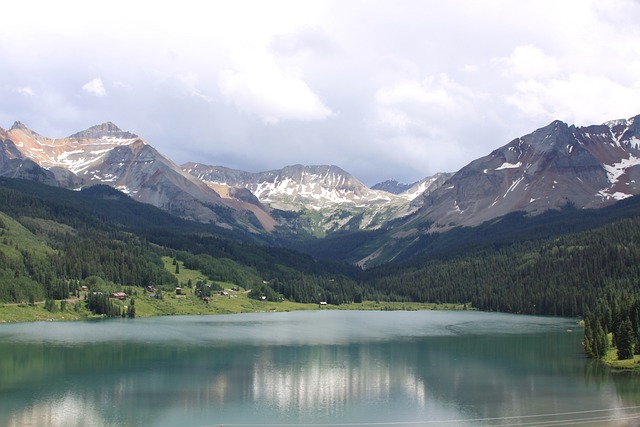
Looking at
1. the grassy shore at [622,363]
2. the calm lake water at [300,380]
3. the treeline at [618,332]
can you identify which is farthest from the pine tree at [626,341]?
the calm lake water at [300,380]

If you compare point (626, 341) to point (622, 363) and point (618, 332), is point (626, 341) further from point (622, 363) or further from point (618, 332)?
point (618, 332)

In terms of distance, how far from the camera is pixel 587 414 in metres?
76.4

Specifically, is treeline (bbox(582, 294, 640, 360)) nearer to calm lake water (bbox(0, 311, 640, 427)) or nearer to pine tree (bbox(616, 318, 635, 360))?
pine tree (bbox(616, 318, 635, 360))

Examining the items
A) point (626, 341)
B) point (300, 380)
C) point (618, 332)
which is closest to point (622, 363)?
point (626, 341)

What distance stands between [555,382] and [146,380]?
59.3 m

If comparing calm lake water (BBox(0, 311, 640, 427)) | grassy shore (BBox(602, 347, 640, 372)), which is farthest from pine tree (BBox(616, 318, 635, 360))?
calm lake water (BBox(0, 311, 640, 427))

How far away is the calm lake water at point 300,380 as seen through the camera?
7688 centimetres

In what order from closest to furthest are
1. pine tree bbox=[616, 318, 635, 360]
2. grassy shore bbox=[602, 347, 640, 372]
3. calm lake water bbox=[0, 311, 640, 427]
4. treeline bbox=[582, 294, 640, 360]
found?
calm lake water bbox=[0, 311, 640, 427]
grassy shore bbox=[602, 347, 640, 372]
pine tree bbox=[616, 318, 635, 360]
treeline bbox=[582, 294, 640, 360]

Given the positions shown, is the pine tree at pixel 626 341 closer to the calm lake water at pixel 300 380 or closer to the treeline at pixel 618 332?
the treeline at pixel 618 332

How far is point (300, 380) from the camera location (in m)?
100

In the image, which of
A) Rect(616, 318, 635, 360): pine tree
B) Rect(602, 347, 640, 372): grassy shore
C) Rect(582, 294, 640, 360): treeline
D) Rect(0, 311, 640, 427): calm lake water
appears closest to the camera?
Rect(0, 311, 640, 427): calm lake water

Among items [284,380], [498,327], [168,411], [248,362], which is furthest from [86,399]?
[498,327]

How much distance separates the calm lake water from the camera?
252ft

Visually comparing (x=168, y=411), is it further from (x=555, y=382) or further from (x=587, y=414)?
(x=555, y=382)
